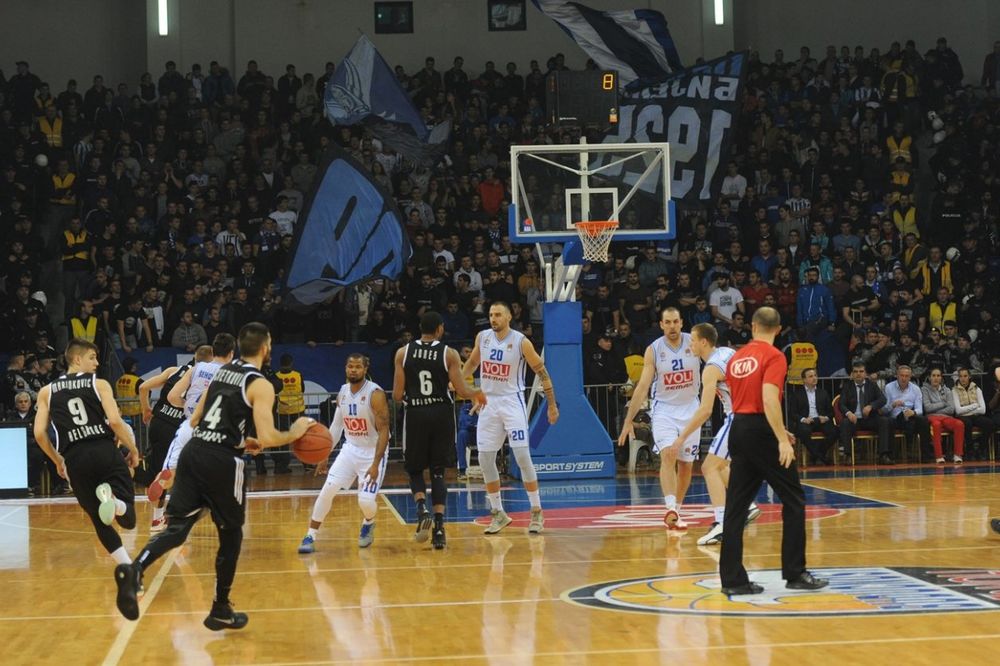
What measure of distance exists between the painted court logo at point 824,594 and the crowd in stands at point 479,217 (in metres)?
9.94

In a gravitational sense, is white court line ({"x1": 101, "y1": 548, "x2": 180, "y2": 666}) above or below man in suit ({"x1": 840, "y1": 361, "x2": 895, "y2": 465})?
below

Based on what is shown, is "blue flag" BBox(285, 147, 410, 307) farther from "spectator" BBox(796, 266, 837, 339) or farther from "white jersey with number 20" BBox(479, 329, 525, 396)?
"white jersey with number 20" BBox(479, 329, 525, 396)

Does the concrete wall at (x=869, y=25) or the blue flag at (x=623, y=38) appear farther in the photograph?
the concrete wall at (x=869, y=25)

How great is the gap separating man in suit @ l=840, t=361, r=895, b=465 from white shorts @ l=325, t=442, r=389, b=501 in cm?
1113

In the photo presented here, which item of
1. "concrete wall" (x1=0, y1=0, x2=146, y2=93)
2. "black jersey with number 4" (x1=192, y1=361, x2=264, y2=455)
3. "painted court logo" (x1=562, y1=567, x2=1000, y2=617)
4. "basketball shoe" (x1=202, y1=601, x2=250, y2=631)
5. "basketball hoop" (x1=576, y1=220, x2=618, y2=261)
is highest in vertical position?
"concrete wall" (x1=0, y1=0, x2=146, y2=93)

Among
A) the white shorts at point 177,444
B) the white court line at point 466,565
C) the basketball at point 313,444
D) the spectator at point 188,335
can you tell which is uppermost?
the spectator at point 188,335

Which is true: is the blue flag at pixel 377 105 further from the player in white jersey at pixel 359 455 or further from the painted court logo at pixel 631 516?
the player in white jersey at pixel 359 455

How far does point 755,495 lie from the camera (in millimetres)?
9305

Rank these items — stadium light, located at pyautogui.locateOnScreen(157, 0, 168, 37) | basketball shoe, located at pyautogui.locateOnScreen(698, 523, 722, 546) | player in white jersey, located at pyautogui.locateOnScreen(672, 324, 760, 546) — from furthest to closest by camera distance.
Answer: stadium light, located at pyautogui.locateOnScreen(157, 0, 168, 37)
basketball shoe, located at pyautogui.locateOnScreen(698, 523, 722, 546)
player in white jersey, located at pyautogui.locateOnScreen(672, 324, 760, 546)

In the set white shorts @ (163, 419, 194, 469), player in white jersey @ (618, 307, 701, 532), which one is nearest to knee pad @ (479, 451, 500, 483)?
player in white jersey @ (618, 307, 701, 532)

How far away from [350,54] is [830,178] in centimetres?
1008

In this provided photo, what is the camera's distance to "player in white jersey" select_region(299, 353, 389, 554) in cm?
1242

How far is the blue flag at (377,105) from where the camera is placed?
26.9m

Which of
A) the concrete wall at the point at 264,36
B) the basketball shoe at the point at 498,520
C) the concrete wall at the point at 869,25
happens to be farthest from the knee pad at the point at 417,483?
the concrete wall at the point at 869,25
